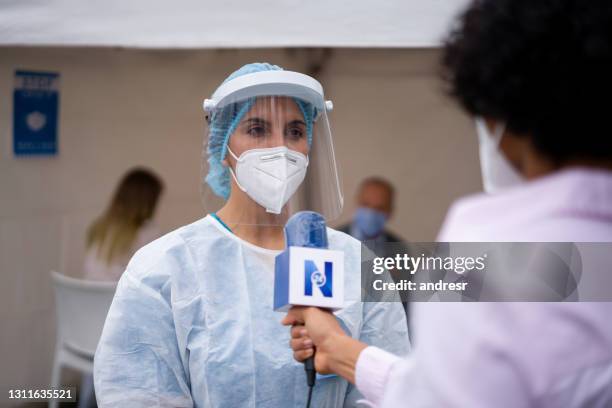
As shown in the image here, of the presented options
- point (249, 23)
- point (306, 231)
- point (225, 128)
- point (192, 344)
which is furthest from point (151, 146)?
point (306, 231)

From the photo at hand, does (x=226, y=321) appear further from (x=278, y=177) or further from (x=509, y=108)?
Answer: (x=509, y=108)

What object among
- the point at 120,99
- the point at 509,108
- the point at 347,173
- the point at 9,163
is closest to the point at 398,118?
the point at 347,173

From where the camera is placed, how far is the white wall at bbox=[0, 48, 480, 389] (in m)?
3.05

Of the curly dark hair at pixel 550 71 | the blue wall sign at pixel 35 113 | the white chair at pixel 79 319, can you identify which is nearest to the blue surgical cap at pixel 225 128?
the curly dark hair at pixel 550 71

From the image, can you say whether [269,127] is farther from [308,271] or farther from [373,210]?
[373,210]

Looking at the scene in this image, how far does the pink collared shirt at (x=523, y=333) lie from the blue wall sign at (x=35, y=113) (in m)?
2.70

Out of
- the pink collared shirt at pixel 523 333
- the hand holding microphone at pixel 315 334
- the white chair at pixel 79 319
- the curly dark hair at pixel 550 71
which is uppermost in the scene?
the curly dark hair at pixel 550 71

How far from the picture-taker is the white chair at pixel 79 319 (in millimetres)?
2617

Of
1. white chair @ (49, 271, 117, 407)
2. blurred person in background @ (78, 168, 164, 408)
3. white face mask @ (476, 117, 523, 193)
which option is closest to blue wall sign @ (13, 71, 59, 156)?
blurred person in background @ (78, 168, 164, 408)

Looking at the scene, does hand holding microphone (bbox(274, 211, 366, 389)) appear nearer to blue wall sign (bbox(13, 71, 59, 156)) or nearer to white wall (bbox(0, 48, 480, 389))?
white wall (bbox(0, 48, 480, 389))

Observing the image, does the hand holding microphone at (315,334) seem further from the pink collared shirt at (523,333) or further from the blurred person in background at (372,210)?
the blurred person in background at (372,210)

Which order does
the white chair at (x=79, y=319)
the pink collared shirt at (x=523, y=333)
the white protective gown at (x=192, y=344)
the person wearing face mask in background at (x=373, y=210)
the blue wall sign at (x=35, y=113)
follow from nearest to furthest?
the pink collared shirt at (x=523, y=333) < the white protective gown at (x=192, y=344) < the white chair at (x=79, y=319) < the blue wall sign at (x=35, y=113) < the person wearing face mask in background at (x=373, y=210)

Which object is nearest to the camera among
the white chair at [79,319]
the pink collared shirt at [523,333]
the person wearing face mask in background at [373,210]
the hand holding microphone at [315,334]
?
the pink collared shirt at [523,333]

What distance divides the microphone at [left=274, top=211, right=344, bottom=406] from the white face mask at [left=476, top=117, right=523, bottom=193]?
401mm
